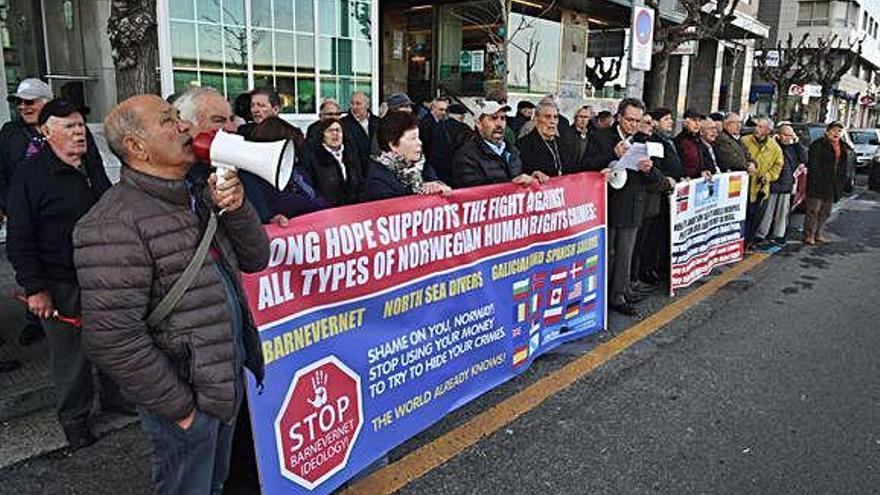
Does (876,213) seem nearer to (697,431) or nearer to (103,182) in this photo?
(697,431)

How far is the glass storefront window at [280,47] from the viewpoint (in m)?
8.81

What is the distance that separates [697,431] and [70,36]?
9029mm

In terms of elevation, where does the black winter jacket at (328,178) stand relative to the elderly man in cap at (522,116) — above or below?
below

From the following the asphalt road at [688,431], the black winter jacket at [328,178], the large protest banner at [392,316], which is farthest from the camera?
the black winter jacket at [328,178]

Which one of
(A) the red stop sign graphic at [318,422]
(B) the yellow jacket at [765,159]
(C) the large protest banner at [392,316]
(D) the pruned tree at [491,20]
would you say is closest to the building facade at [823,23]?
(D) the pruned tree at [491,20]

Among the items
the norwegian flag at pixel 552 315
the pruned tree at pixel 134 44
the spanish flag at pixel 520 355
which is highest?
the pruned tree at pixel 134 44

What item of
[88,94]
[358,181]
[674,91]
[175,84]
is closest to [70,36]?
[88,94]

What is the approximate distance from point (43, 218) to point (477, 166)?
2.62 m

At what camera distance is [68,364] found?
336 cm

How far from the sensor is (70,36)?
28.9ft

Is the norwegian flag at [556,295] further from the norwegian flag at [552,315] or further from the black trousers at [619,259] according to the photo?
the black trousers at [619,259]

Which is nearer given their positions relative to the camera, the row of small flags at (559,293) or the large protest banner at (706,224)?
the row of small flags at (559,293)

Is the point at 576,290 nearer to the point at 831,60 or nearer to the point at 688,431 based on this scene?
the point at 688,431

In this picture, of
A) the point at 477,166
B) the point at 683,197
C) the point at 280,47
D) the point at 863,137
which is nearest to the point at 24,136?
the point at 477,166
